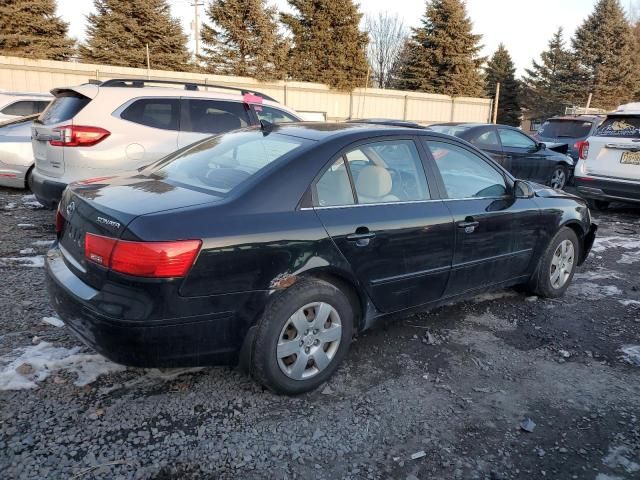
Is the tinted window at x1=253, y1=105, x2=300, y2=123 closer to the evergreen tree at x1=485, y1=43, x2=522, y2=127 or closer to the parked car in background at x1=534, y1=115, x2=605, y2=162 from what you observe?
the parked car in background at x1=534, y1=115, x2=605, y2=162

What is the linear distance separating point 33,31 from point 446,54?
2509 cm

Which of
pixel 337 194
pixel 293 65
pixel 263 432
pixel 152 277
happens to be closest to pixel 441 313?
pixel 337 194

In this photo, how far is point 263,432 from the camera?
265cm

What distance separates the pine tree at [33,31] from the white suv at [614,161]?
2645cm

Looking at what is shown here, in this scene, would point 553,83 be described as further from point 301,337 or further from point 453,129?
point 301,337

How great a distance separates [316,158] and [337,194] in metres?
0.25

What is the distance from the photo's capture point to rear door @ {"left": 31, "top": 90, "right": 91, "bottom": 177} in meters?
5.57

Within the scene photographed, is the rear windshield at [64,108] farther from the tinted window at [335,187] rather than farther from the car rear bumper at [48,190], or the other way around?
the tinted window at [335,187]

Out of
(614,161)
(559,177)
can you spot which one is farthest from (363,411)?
(559,177)

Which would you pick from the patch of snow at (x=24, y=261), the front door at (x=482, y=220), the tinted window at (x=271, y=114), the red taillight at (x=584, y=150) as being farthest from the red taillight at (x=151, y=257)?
the red taillight at (x=584, y=150)

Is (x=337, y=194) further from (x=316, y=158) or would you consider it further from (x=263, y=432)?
(x=263, y=432)

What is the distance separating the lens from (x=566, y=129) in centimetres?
1327

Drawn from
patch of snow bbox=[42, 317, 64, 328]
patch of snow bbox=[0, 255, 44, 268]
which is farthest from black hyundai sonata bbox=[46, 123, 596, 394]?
patch of snow bbox=[0, 255, 44, 268]

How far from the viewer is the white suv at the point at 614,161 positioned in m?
7.96
